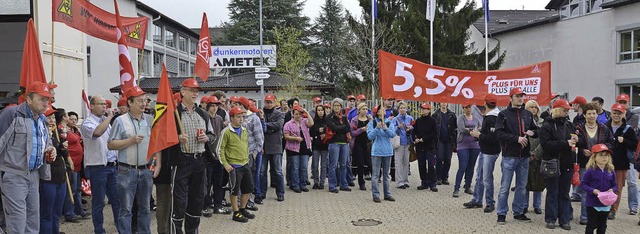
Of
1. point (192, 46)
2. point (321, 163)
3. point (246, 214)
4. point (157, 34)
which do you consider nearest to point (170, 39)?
point (157, 34)

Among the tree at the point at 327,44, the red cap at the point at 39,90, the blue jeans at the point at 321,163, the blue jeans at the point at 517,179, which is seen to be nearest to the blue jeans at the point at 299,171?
the blue jeans at the point at 321,163

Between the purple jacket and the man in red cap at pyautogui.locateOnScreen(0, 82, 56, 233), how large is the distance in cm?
669

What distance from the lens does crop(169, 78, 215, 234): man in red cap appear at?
6410 mm

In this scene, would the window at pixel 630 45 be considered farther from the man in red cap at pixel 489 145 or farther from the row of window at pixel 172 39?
the row of window at pixel 172 39

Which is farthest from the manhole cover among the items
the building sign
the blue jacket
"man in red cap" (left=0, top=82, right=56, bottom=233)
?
the building sign

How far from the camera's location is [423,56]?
30969 millimetres

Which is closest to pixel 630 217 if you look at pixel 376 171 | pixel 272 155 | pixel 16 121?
pixel 376 171

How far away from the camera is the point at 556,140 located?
758cm

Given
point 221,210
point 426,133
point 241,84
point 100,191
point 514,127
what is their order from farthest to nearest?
point 241,84 < point 426,133 < point 221,210 < point 514,127 < point 100,191

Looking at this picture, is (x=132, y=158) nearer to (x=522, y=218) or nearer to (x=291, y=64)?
(x=522, y=218)

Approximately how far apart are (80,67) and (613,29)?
26.5 meters

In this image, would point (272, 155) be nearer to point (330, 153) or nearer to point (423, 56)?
point (330, 153)

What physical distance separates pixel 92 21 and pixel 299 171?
527cm

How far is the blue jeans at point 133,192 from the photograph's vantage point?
627 centimetres
